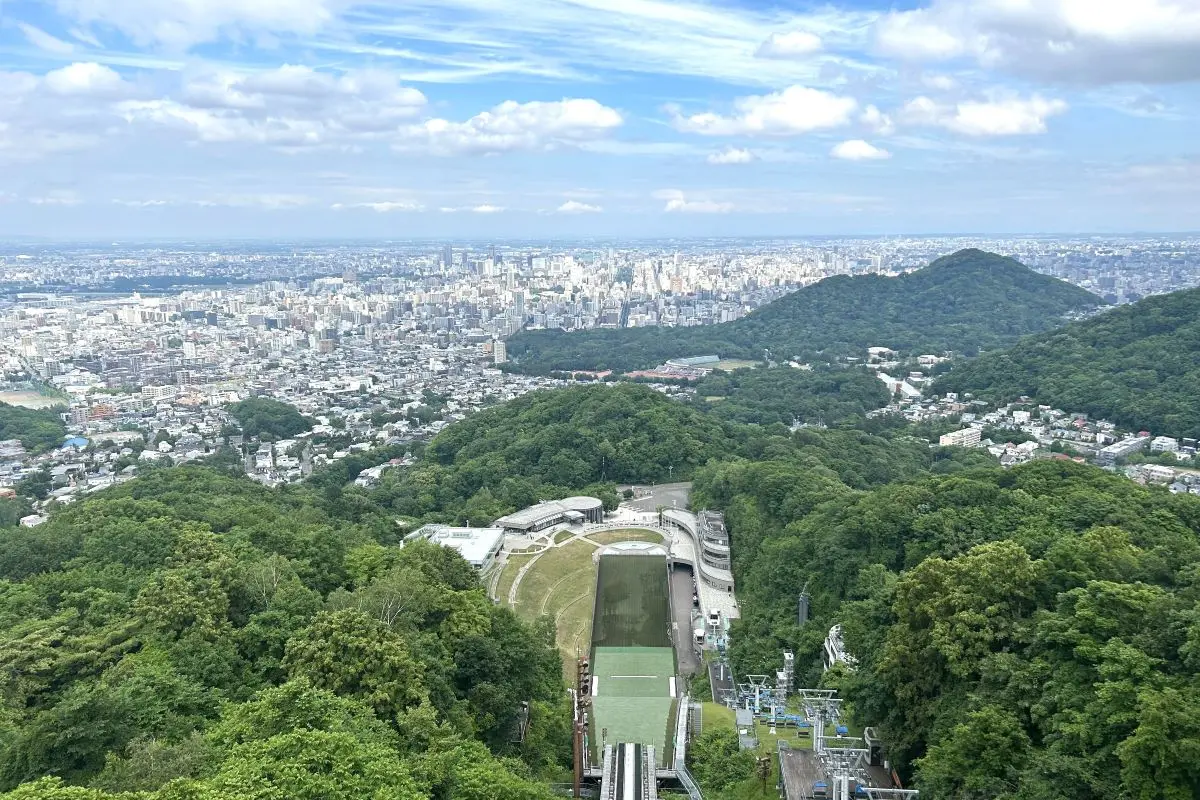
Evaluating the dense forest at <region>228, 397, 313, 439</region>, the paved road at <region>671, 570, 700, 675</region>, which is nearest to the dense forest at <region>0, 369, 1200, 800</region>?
the paved road at <region>671, 570, 700, 675</region>

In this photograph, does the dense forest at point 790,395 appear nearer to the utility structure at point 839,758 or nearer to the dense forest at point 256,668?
the dense forest at point 256,668

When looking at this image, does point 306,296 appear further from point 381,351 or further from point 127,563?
point 127,563

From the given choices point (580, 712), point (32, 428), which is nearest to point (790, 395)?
point (580, 712)

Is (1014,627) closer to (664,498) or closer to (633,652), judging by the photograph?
(633,652)

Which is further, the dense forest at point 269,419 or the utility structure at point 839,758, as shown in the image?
the dense forest at point 269,419

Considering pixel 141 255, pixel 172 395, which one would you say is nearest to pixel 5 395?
pixel 172 395

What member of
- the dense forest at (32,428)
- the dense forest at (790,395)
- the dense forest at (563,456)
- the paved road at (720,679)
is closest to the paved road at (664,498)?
the dense forest at (563,456)
